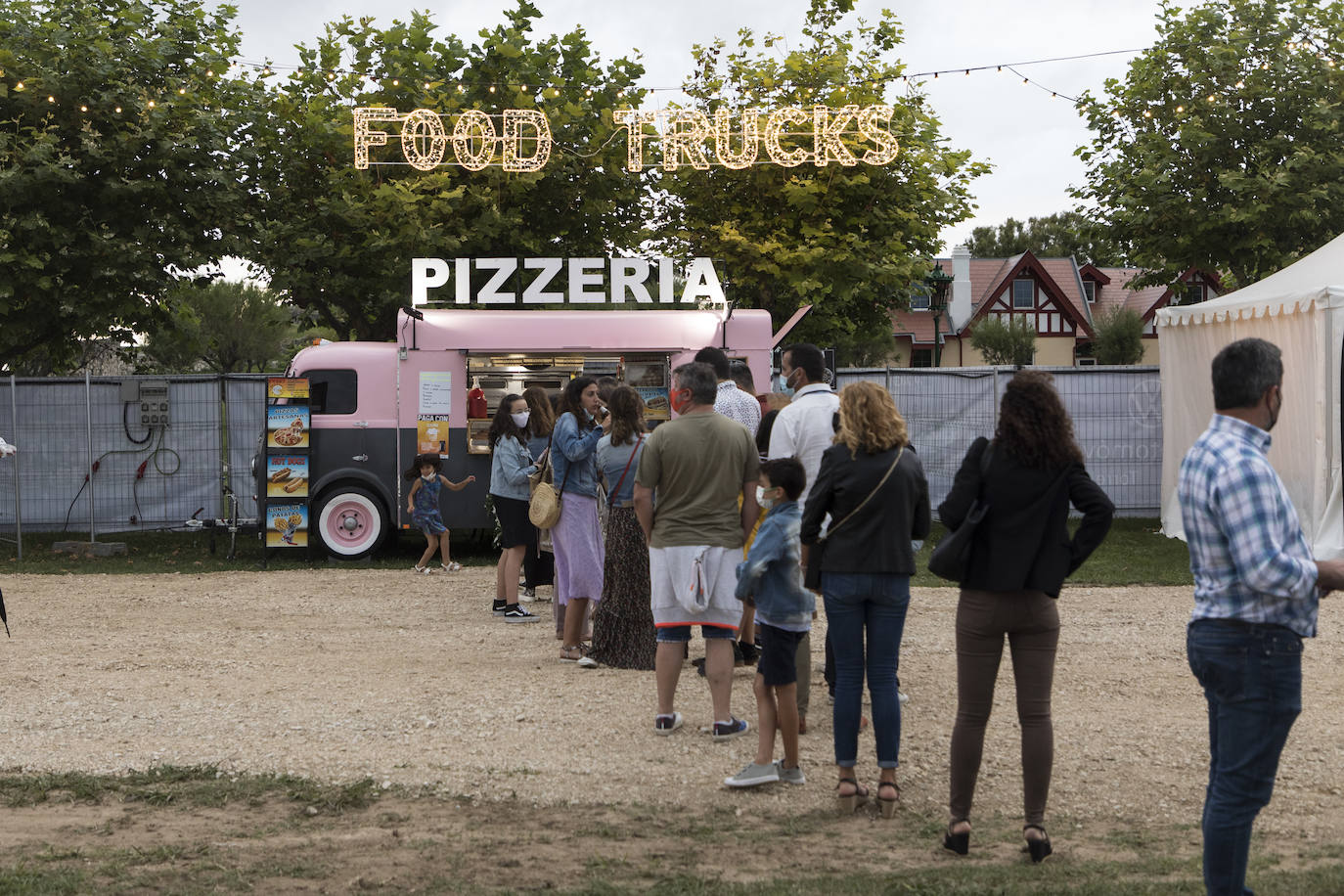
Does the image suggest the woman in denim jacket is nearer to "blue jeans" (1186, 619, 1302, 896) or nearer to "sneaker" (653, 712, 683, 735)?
"sneaker" (653, 712, 683, 735)

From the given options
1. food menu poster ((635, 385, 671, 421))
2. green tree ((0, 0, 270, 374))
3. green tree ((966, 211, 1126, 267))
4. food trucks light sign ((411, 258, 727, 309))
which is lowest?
food menu poster ((635, 385, 671, 421))

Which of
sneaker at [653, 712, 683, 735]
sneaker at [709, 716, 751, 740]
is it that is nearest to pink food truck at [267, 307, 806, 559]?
sneaker at [653, 712, 683, 735]

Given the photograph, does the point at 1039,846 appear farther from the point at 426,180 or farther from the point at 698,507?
the point at 426,180

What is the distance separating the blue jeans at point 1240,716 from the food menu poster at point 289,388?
38.1 ft

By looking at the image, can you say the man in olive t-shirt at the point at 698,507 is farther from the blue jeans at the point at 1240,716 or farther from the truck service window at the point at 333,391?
the truck service window at the point at 333,391

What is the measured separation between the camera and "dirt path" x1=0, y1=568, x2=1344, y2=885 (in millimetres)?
5402

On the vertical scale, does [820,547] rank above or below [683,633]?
above

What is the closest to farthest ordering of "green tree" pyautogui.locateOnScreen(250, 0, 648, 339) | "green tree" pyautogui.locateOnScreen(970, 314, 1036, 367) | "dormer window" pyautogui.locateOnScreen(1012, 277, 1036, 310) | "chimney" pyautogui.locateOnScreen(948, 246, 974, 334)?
"green tree" pyautogui.locateOnScreen(250, 0, 648, 339) < "green tree" pyautogui.locateOnScreen(970, 314, 1036, 367) < "chimney" pyautogui.locateOnScreen(948, 246, 974, 334) < "dormer window" pyautogui.locateOnScreen(1012, 277, 1036, 310)

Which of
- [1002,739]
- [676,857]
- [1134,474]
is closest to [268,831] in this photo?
[676,857]

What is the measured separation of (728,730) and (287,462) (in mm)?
8904

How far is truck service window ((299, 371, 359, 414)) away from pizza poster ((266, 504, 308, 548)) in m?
1.10

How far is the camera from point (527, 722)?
688 centimetres

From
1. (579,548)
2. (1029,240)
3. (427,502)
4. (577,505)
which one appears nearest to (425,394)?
(427,502)

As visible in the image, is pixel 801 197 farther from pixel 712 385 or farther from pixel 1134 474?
pixel 712 385
